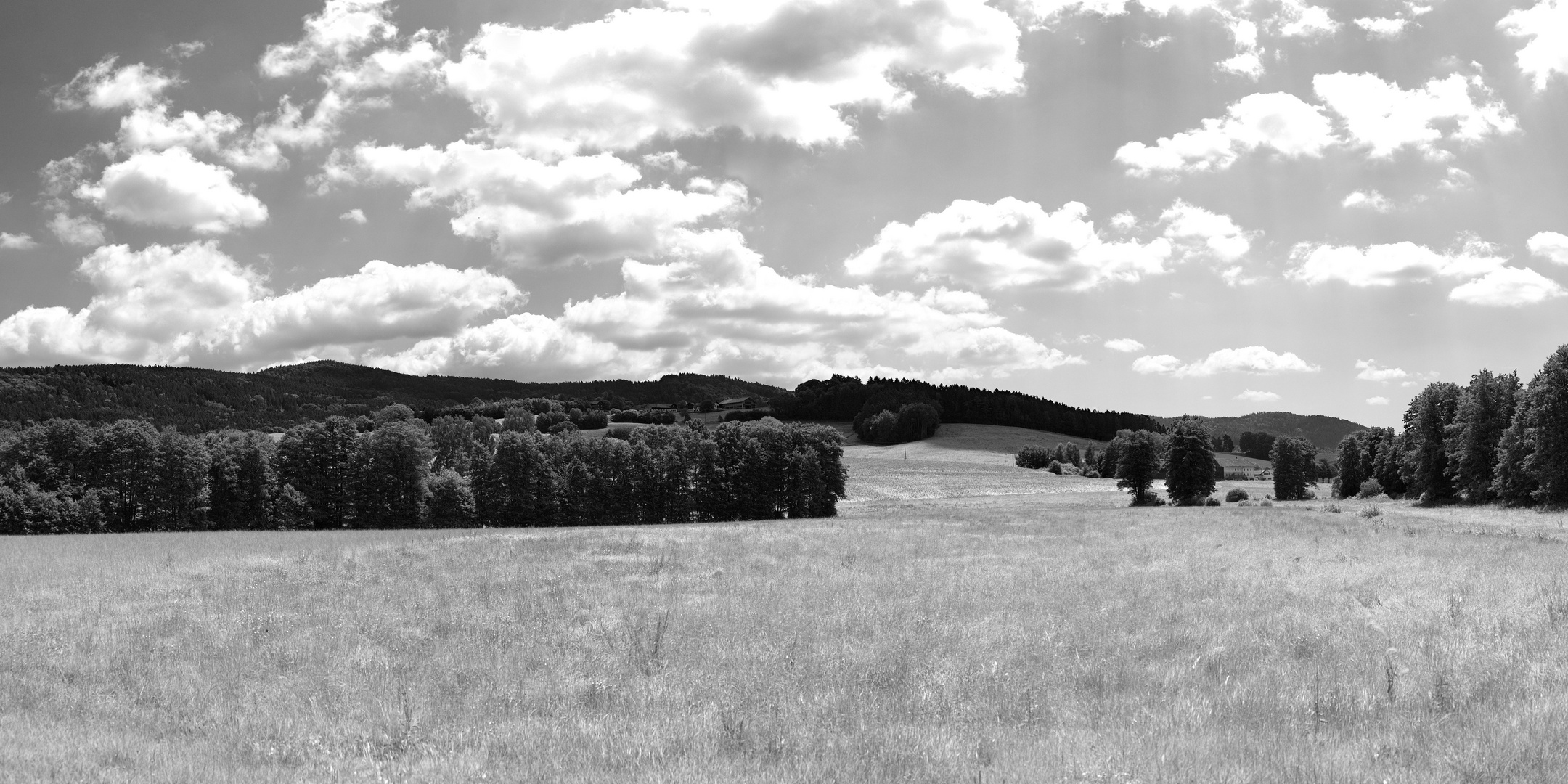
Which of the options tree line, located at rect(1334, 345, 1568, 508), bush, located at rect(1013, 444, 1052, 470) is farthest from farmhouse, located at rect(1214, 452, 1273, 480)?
tree line, located at rect(1334, 345, 1568, 508)

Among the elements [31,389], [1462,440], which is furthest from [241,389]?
[1462,440]

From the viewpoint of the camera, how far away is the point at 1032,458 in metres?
148

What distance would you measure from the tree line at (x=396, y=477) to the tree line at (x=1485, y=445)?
171ft

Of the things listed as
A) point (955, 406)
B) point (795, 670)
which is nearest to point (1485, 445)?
point (795, 670)

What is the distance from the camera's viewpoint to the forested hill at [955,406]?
17712 centimetres

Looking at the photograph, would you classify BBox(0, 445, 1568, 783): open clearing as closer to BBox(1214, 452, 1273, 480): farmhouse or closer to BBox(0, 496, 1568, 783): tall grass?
BBox(0, 496, 1568, 783): tall grass

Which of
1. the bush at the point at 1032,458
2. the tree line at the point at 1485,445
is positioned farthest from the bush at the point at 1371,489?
the bush at the point at 1032,458

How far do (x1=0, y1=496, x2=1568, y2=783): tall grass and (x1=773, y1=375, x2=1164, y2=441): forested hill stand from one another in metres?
152

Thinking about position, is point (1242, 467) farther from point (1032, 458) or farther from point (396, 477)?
point (396, 477)

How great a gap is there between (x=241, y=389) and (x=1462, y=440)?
207414 millimetres

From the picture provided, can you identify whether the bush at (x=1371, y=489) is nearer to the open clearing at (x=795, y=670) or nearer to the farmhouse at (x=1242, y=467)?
the farmhouse at (x=1242, y=467)

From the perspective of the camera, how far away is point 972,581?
2091cm

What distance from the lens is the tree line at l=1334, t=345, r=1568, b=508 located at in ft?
201

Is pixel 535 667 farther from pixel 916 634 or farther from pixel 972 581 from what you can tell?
pixel 972 581
